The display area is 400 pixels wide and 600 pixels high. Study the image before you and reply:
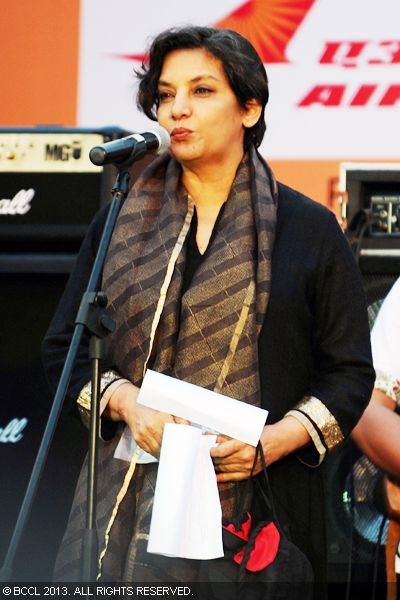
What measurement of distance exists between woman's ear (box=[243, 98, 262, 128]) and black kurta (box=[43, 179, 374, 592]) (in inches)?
8.6

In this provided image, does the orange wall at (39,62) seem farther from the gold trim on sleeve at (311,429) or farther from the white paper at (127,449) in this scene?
the gold trim on sleeve at (311,429)

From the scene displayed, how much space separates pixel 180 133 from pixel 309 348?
52 centimetres

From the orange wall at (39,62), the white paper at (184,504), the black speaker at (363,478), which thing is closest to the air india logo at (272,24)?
the orange wall at (39,62)

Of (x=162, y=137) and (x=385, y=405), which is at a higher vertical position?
(x=162, y=137)

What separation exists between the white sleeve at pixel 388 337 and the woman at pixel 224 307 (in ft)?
1.44

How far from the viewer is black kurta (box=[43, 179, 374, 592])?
2.72m

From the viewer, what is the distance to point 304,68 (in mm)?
4637

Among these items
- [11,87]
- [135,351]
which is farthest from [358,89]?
[135,351]

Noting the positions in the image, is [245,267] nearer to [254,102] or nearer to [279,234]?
[279,234]

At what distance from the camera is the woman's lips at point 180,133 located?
2783 millimetres

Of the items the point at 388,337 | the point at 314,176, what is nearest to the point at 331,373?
the point at 388,337

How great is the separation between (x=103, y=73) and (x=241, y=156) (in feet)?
6.54

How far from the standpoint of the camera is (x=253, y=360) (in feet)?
8.85

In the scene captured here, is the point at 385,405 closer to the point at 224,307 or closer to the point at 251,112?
the point at 224,307
